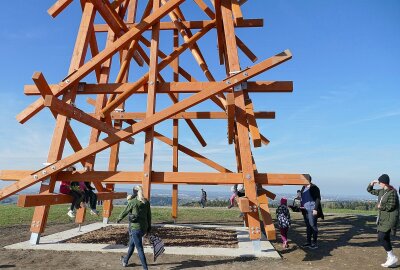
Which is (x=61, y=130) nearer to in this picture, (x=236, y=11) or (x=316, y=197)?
(x=236, y=11)

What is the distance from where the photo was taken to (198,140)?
13.6 m

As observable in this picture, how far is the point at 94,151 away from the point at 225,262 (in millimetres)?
3601

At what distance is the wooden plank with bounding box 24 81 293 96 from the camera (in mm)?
8297

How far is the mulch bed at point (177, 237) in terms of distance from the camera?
845cm

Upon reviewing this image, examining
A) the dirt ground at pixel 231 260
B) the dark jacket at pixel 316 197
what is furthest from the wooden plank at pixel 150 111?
the dark jacket at pixel 316 197

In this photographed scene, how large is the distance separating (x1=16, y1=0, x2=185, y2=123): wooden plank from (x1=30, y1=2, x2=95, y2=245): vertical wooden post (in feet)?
1.12

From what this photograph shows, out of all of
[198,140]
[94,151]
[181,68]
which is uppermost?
[181,68]

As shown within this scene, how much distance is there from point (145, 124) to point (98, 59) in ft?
6.48

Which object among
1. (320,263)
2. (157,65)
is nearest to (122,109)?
(157,65)

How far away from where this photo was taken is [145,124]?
7.75m

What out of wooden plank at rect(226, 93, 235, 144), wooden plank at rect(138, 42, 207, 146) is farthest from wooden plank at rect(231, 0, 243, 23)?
wooden plank at rect(138, 42, 207, 146)

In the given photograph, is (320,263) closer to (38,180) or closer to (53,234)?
(38,180)

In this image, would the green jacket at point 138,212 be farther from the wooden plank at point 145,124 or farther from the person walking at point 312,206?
the person walking at point 312,206

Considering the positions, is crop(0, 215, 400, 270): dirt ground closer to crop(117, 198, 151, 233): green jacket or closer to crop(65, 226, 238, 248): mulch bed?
crop(117, 198, 151, 233): green jacket
